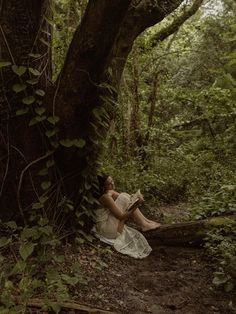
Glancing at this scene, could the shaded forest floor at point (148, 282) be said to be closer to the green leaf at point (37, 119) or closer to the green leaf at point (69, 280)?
the green leaf at point (69, 280)

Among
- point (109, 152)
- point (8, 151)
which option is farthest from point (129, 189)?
point (8, 151)

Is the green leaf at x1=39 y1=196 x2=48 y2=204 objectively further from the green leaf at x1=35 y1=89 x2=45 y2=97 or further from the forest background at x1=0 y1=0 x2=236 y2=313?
the green leaf at x1=35 y1=89 x2=45 y2=97

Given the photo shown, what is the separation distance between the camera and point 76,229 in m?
5.18

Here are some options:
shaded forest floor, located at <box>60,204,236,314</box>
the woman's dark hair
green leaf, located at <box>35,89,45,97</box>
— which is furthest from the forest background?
shaded forest floor, located at <box>60,204,236,314</box>

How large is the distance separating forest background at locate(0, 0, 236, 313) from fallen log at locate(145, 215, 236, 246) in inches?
11.2

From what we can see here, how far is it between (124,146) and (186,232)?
3.90 metres

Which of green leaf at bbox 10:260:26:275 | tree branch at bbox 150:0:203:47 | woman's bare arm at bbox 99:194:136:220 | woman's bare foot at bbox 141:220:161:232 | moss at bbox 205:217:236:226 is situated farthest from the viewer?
tree branch at bbox 150:0:203:47

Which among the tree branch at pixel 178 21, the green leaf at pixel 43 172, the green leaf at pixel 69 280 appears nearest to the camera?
the green leaf at pixel 69 280

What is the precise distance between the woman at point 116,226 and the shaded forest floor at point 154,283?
15cm

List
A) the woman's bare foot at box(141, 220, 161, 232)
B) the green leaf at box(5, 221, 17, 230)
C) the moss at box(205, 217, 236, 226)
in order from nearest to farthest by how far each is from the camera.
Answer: the green leaf at box(5, 221, 17, 230) < the moss at box(205, 217, 236, 226) < the woman's bare foot at box(141, 220, 161, 232)

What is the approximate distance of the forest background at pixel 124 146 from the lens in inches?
175

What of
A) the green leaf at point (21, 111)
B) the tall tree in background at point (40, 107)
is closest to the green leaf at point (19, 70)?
the tall tree in background at point (40, 107)

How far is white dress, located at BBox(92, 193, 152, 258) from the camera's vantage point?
5.63 m

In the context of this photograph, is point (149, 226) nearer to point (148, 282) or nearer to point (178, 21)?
point (148, 282)
